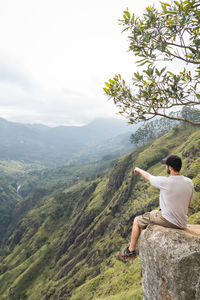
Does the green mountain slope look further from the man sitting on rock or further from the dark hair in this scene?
the dark hair

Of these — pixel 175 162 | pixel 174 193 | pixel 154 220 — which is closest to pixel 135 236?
pixel 154 220

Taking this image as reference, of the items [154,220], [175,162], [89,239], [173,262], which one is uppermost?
[175,162]

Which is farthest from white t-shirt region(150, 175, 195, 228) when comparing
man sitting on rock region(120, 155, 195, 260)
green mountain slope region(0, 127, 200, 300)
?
green mountain slope region(0, 127, 200, 300)

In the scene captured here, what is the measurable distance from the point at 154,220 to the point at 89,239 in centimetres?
8068

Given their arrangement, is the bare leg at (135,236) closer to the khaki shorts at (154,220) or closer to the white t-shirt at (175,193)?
the khaki shorts at (154,220)

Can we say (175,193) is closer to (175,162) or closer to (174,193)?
(174,193)

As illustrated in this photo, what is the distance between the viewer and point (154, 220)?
7.44 meters

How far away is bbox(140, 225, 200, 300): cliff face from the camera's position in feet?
21.2

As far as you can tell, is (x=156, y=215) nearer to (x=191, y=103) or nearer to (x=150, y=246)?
(x=150, y=246)

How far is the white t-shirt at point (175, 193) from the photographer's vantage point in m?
6.19

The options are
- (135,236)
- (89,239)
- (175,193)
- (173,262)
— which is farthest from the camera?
(89,239)

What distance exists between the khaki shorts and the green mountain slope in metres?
22.6

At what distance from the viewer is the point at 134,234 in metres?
7.68

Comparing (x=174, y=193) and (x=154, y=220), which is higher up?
(x=174, y=193)
